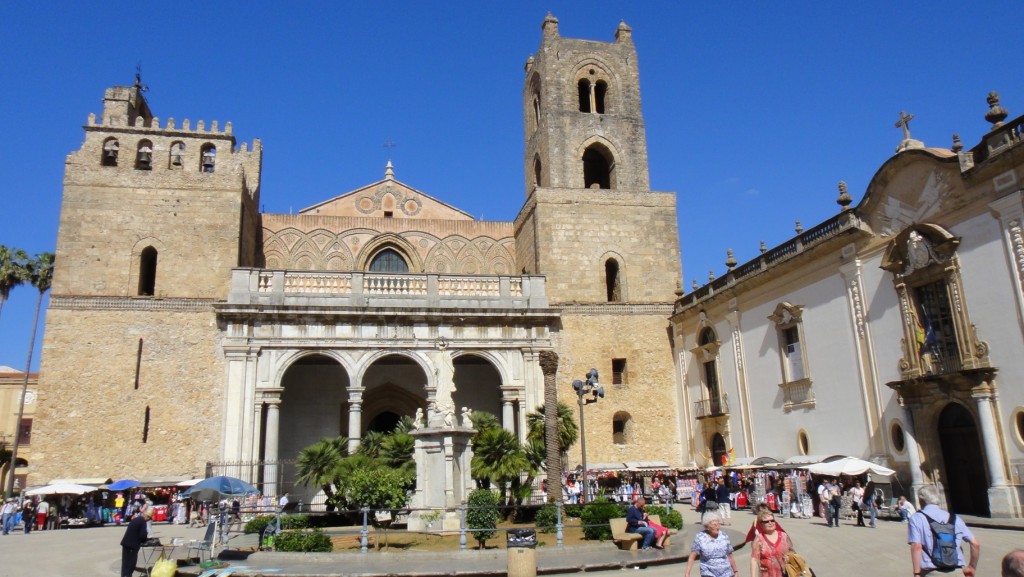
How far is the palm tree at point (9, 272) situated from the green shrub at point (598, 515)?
110 feet

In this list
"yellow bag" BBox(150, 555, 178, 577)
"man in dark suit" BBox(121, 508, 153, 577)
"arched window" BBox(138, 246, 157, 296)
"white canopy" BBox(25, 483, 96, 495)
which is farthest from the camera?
"arched window" BBox(138, 246, 157, 296)

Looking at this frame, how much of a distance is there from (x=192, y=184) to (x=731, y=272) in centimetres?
1862

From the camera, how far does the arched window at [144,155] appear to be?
28.2 m

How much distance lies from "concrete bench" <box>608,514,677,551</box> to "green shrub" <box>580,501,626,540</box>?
0.87 ft

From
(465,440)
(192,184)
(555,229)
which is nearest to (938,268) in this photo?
(465,440)

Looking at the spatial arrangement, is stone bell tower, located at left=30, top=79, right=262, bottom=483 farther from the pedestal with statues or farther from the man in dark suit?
the man in dark suit

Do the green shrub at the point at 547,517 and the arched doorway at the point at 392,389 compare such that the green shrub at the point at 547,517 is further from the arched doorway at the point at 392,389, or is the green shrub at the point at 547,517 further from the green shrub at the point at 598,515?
the arched doorway at the point at 392,389

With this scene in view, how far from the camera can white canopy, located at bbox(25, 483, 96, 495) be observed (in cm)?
2225

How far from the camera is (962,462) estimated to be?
1730 centimetres

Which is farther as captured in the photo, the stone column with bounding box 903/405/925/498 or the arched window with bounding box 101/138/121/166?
the arched window with bounding box 101/138/121/166

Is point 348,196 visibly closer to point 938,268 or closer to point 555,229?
point 555,229

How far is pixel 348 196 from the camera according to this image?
34781 millimetres

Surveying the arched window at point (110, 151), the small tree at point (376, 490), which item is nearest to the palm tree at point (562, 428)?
the small tree at point (376, 490)

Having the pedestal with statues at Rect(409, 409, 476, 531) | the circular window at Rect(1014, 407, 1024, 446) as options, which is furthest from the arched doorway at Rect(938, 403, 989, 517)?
the pedestal with statues at Rect(409, 409, 476, 531)
